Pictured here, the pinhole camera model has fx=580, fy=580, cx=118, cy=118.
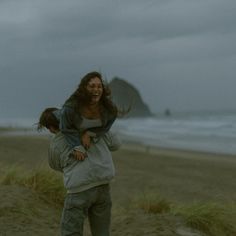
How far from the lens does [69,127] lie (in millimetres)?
4258

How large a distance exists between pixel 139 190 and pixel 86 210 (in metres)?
7.74

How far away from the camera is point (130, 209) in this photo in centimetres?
681

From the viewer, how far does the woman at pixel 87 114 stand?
424 centimetres

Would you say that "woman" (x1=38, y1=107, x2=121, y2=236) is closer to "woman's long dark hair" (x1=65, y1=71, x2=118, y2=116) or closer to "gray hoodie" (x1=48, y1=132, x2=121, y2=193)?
"gray hoodie" (x1=48, y1=132, x2=121, y2=193)

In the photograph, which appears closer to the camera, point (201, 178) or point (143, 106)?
point (201, 178)

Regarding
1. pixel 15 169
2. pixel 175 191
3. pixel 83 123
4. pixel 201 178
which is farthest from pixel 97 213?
pixel 201 178

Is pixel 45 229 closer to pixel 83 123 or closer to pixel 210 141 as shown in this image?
pixel 83 123

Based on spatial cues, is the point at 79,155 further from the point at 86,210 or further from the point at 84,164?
the point at 86,210

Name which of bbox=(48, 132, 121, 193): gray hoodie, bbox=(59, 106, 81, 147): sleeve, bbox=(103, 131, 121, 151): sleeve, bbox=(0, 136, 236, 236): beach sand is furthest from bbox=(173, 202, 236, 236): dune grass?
bbox=(59, 106, 81, 147): sleeve

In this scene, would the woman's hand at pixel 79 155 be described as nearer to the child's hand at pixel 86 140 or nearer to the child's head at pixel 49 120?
the child's hand at pixel 86 140

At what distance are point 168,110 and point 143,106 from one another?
19.8ft

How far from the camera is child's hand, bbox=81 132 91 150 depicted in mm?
4270

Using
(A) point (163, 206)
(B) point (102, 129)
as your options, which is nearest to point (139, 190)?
(A) point (163, 206)

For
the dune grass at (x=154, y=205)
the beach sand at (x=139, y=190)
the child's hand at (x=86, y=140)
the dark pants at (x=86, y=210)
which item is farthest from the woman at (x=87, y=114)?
the dune grass at (x=154, y=205)
